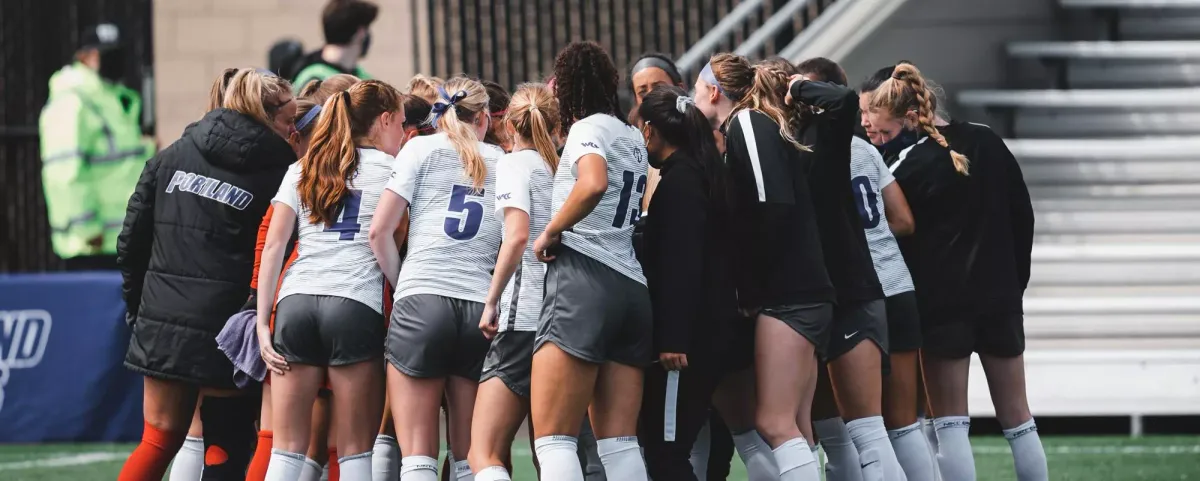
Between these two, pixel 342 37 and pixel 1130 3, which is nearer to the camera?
pixel 342 37

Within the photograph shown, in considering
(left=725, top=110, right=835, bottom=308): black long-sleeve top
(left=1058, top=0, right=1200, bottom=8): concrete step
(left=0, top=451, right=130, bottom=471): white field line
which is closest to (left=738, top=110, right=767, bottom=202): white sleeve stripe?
(left=725, top=110, right=835, bottom=308): black long-sleeve top

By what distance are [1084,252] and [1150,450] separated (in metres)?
2.35

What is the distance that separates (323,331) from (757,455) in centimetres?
157

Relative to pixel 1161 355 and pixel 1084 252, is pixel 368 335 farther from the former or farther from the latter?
pixel 1084 252

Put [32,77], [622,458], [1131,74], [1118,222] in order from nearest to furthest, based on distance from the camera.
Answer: [622,458] < [1118,222] < [1131,74] < [32,77]

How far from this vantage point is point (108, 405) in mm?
9969

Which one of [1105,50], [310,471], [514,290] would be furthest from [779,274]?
[1105,50]

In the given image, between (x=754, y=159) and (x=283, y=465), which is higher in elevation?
(x=754, y=159)

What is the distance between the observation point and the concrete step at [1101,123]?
39.4 ft

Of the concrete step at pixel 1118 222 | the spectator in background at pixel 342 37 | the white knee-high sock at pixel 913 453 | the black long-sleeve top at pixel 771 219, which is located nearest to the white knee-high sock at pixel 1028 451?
the white knee-high sock at pixel 913 453

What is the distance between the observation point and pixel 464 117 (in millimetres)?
5680

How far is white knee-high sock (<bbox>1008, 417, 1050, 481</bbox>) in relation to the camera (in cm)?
629

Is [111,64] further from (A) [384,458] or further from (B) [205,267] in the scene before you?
(A) [384,458]

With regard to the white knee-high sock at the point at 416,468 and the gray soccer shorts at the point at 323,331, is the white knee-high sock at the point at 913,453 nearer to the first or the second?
the white knee-high sock at the point at 416,468
